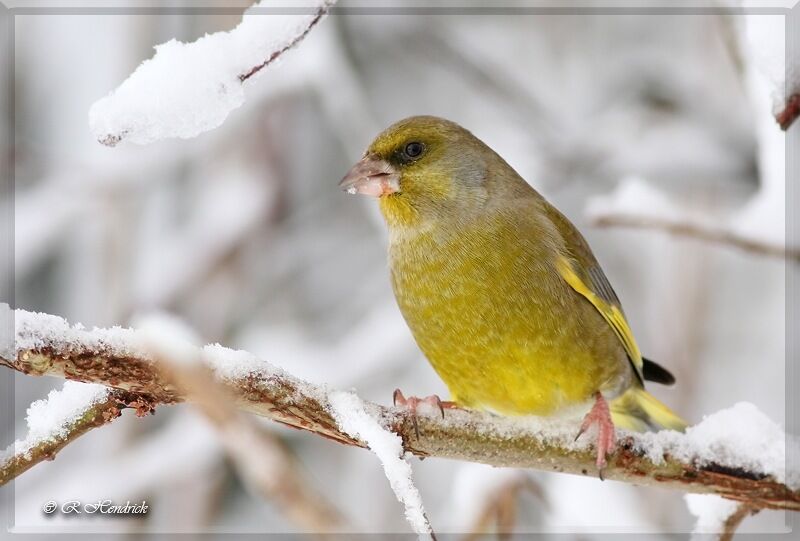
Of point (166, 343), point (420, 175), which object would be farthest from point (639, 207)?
point (166, 343)

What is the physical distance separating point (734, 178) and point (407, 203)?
2875mm

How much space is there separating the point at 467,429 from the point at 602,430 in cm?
54

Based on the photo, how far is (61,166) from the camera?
5.02m

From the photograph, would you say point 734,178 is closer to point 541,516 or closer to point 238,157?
point 541,516

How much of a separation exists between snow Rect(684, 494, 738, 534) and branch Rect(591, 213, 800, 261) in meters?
0.86

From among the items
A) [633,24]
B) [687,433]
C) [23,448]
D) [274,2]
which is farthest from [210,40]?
[633,24]

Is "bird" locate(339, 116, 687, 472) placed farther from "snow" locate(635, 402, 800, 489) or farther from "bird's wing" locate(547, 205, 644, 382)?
"snow" locate(635, 402, 800, 489)

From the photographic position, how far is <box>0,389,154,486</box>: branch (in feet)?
5.95

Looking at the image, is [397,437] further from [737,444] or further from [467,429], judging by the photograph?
[737,444]

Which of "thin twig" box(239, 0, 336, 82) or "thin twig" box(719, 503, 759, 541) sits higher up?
"thin twig" box(239, 0, 336, 82)

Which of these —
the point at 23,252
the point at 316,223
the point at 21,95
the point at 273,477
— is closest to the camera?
the point at 273,477

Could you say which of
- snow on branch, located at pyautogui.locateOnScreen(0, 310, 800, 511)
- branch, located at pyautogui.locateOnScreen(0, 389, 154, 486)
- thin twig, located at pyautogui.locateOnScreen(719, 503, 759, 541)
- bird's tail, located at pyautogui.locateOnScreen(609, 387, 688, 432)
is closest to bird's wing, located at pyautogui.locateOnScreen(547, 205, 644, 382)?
bird's tail, located at pyautogui.locateOnScreen(609, 387, 688, 432)

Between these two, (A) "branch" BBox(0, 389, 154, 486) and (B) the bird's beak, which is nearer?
(A) "branch" BBox(0, 389, 154, 486)
